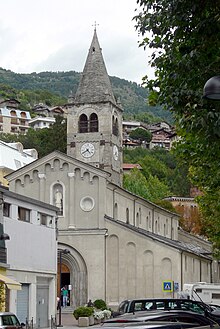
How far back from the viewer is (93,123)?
75.9 metres

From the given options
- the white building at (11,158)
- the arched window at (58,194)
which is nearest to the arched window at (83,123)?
the white building at (11,158)

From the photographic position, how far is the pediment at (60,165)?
5738cm

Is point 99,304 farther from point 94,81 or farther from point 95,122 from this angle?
point 94,81

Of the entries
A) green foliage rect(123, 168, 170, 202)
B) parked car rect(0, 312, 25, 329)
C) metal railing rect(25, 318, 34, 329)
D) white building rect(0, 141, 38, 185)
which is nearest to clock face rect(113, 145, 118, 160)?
white building rect(0, 141, 38, 185)

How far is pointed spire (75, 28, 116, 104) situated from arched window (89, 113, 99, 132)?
1.71 metres

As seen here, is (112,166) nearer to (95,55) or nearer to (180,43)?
(95,55)

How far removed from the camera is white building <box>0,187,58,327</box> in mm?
35938

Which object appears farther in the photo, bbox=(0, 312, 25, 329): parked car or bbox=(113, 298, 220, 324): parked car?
bbox=(113, 298, 220, 324): parked car

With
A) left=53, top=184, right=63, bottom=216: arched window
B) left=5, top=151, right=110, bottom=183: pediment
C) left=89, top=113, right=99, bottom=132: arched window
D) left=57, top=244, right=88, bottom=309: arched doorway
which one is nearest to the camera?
left=57, top=244, right=88, bottom=309: arched doorway

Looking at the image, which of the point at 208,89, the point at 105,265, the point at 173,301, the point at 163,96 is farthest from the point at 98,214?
the point at 208,89

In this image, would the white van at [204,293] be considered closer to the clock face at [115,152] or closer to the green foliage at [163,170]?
the clock face at [115,152]

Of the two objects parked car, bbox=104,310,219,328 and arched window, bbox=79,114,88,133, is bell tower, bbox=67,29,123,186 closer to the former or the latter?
arched window, bbox=79,114,88,133

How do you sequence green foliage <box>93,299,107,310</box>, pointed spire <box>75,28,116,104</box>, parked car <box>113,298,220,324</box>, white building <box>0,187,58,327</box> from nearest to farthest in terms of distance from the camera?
parked car <box>113,298,220,324</box> → white building <box>0,187,58,327</box> → green foliage <box>93,299,107,310</box> → pointed spire <box>75,28,116,104</box>

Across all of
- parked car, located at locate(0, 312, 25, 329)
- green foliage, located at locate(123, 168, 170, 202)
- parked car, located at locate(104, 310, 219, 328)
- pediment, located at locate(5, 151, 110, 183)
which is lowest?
parked car, located at locate(0, 312, 25, 329)
